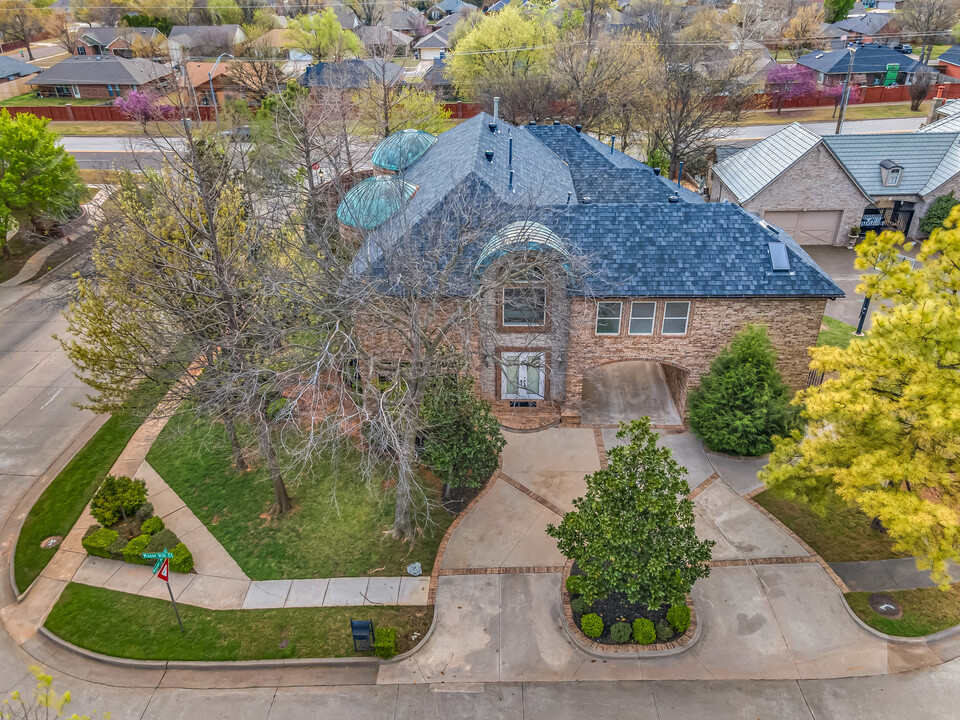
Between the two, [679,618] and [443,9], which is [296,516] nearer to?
[679,618]

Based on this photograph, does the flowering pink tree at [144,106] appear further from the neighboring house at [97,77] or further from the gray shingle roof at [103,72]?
the neighboring house at [97,77]

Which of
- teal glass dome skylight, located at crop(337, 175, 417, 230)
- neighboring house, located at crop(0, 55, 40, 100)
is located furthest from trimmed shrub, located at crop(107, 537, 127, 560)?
neighboring house, located at crop(0, 55, 40, 100)

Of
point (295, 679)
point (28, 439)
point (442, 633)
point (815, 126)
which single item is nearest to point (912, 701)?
point (442, 633)

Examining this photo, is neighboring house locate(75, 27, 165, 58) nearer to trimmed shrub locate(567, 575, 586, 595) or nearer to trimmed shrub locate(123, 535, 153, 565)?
trimmed shrub locate(123, 535, 153, 565)

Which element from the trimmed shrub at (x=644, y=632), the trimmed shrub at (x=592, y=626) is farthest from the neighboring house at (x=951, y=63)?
the trimmed shrub at (x=592, y=626)

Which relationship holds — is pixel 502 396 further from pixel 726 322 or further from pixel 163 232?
pixel 163 232

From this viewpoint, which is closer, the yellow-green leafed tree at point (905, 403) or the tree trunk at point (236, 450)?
the yellow-green leafed tree at point (905, 403)
